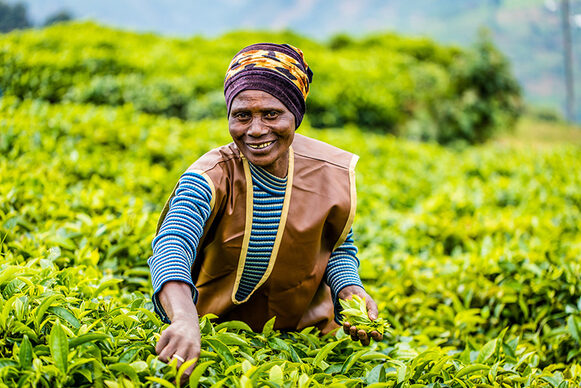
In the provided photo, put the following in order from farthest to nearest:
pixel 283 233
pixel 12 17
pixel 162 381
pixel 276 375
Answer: pixel 12 17
pixel 283 233
pixel 276 375
pixel 162 381

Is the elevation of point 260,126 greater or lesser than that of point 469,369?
greater

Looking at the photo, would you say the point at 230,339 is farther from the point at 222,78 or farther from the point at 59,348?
the point at 222,78

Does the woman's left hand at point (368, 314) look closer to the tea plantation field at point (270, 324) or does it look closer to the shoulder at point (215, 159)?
the tea plantation field at point (270, 324)

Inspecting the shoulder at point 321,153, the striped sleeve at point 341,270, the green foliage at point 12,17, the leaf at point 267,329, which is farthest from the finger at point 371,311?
the green foliage at point 12,17

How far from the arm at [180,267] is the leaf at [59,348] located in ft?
0.77

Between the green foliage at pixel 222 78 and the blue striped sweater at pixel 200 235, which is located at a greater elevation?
the green foliage at pixel 222 78

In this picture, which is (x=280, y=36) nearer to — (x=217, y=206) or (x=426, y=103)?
(x=426, y=103)

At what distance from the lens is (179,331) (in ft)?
4.66

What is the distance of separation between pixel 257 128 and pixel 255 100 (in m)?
0.09

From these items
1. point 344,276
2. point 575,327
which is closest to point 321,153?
point 344,276

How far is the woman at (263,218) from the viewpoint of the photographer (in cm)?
170

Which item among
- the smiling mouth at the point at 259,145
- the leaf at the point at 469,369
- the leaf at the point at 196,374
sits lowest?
the leaf at the point at 469,369

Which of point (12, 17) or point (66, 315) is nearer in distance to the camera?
point (66, 315)

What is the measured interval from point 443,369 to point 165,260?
110 cm
